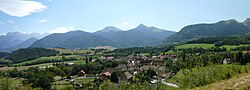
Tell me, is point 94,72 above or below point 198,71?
below

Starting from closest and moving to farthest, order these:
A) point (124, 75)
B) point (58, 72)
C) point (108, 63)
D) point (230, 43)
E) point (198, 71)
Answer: point (198, 71) < point (124, 75) < point (58, 72) < point (108, 63) < point (230, 43)

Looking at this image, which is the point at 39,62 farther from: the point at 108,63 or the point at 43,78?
the point at 43,78

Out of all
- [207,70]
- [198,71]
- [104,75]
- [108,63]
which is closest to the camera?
[207,70]

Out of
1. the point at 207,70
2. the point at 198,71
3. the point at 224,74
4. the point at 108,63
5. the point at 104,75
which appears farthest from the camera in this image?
the point at 108,63

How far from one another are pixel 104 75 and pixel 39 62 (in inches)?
3517

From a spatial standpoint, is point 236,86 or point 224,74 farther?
point 224,74

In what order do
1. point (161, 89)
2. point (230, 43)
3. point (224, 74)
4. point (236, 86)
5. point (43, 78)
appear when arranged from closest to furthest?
point (236, 86), point (224, 74), point (161, 89), point (43, 78), point (230, 43)

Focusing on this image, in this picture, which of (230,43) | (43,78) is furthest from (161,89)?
(230,43)

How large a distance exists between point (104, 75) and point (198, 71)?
8395 centimetres

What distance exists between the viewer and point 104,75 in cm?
10719

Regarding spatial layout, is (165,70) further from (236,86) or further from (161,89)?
(236,86)

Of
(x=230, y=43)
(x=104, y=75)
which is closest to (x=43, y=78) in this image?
(x=104, y=75)

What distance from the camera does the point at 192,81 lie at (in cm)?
2428

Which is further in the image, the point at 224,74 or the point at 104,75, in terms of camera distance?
the point at 104,75
